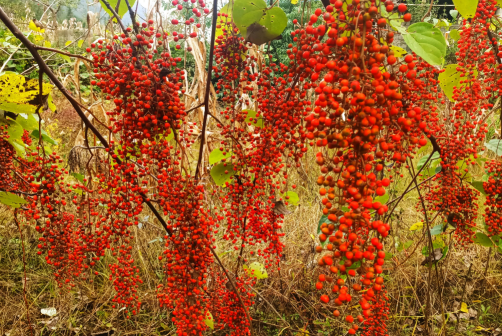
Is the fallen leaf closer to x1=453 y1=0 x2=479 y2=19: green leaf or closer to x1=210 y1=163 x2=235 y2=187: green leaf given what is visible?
x1=210 y1=163 x2=235 y2=187: green leaf

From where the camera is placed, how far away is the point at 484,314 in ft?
9.61

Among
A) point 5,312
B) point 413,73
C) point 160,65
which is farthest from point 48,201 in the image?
point 5,312

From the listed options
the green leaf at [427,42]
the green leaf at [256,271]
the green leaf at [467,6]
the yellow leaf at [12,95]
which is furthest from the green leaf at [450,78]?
the yellow leaf at [12,95]

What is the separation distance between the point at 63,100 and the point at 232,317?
7.74 meters

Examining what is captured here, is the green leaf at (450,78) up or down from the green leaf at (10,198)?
up

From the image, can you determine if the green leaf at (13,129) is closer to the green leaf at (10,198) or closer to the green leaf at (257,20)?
the green leaf at (10,198)

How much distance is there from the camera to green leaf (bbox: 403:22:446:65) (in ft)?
3.05

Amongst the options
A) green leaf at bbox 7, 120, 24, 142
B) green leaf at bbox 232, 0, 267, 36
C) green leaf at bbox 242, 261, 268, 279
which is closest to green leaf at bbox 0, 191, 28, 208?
green leaf at bbox 7, 120, 24, 142

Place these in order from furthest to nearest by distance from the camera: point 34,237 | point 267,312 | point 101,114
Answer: point 101,114
point 34,237
point 267,312

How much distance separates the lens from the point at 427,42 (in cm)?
96

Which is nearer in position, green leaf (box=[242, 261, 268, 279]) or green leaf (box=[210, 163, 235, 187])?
green leaf (box=[210, 163, 235, 187])

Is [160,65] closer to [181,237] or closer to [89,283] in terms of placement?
[181,237]

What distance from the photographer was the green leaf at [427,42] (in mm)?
928

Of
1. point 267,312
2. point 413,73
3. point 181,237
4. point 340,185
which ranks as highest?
point 413,73
